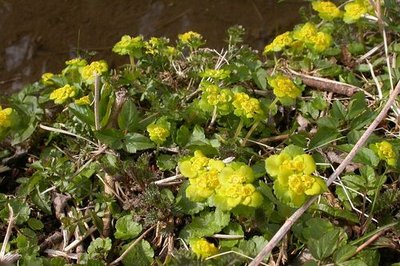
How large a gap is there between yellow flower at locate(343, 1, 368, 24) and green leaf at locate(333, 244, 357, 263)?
124 centimetres

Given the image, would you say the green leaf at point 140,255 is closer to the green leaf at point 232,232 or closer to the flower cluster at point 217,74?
the green leaf at point 232,232

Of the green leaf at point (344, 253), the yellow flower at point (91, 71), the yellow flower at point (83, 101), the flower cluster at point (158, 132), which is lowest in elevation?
the green leaf at point (344, 253)

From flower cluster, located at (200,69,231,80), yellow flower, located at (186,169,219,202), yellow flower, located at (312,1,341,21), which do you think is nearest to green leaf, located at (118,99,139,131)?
flower cluster, located at (200,69,231,80)

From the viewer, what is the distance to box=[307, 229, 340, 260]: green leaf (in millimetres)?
1754

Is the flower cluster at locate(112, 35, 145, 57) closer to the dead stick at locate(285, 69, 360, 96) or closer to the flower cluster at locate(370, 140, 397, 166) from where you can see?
the dead stick at locate(285, 69, 360, 96)

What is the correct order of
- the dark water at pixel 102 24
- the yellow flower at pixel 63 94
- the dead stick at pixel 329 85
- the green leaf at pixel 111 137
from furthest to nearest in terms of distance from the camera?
the dark water at pixel 102 24, the dead stick at pixel 329 85, the yellow flower at pixel 63 94, the green leaf at pixel 111 137

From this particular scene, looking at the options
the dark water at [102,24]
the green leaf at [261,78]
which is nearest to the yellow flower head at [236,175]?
the green leaf at [261,78]

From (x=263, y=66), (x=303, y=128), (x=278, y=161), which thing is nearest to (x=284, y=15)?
(x=263, y=66)

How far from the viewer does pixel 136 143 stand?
2.14 metres

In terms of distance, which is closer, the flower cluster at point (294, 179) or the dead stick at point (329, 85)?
the flower cluster at point (294, 179)

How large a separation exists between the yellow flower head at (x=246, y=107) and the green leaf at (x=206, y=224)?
1.29 feet

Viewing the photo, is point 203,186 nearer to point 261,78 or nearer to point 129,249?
point 129,249

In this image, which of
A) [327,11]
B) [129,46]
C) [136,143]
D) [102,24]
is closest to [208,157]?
[136,143]

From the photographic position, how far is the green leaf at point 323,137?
7.07ft
